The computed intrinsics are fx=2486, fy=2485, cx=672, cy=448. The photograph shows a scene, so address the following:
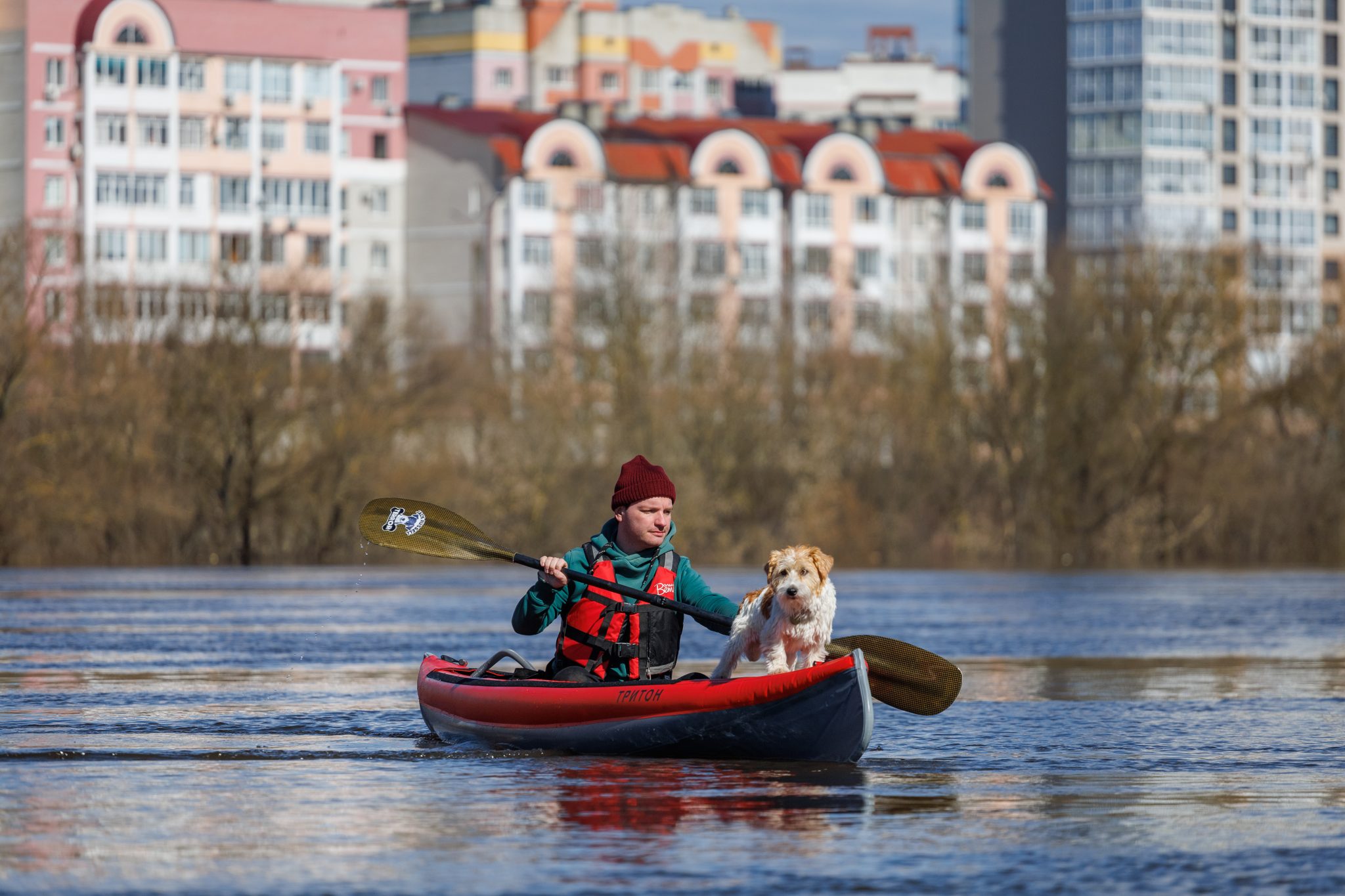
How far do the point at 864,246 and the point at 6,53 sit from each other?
117 feet

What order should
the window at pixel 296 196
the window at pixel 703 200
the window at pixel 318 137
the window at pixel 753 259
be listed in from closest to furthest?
the window at pixel 296 196 < the window at pixel 318 137 < the window at pixel 703 200 < the window at pixel 753 259

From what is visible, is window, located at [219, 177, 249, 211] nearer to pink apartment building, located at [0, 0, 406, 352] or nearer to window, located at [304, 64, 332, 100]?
pink apartment building, located at [0, 0, 406, 352]

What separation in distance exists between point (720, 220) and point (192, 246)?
2089cm

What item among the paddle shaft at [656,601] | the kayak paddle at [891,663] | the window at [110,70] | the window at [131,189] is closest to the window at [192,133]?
the window at [131,189]

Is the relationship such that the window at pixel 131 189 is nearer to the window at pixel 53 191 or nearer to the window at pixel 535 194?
the window at pixel 53 191

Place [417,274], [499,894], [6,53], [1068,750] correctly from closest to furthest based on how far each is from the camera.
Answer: [499,894] < [1068,750] < [6,53] < [417,274]

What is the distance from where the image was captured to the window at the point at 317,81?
95188mm

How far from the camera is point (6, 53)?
90.1 metres

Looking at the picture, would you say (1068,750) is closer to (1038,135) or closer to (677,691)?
(677,691)

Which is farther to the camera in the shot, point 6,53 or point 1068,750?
point 6,53

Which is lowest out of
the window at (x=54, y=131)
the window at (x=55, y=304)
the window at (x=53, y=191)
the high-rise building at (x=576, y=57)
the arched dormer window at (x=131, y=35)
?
the window at (x=55, y=304)

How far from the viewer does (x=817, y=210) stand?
103m

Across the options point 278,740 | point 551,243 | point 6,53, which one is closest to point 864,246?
point 551,243

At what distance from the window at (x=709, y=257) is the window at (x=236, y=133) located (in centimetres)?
1755
